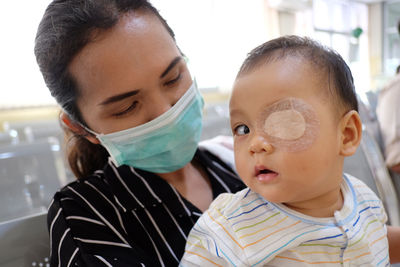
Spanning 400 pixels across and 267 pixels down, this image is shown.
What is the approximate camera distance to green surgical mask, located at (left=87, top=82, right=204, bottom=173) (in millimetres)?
856

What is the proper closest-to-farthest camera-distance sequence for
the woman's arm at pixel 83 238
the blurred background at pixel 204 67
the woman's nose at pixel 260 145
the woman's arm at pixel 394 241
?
the woman's nose at pixel 260 145 < the woman's arm at pixel 83 238 < the woman's arm at pixel 394 241 < the blurred background at pixel 204 67

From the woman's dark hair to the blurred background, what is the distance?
0.18 metres

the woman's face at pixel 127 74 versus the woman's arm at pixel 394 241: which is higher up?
the woman's face at pixel 127 74

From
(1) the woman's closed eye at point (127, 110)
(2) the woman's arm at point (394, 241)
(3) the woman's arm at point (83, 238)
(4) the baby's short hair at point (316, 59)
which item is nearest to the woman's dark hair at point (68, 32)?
(1) the woman's closed eye at point (127, 110)

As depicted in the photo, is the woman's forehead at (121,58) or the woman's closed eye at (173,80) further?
the woman's closed eye at (173,80)

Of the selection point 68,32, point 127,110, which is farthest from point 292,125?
point 68,32

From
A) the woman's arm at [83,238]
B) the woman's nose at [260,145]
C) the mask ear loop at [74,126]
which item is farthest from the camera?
the mask ear loop at [74,126]

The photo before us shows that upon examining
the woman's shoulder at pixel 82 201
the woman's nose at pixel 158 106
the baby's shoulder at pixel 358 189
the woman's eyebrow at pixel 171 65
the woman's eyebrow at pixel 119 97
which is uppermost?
the woman's eyebrow at pixel 171 65

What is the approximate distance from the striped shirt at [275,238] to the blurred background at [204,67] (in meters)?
0.33

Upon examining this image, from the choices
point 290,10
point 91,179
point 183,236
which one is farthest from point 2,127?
point 290,10

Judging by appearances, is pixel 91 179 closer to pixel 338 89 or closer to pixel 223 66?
pixel 338 89

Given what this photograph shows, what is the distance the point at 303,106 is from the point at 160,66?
1.29 feet

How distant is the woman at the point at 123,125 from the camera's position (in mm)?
749

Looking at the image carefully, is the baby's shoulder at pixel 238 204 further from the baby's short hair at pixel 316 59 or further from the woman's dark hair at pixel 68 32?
Result: the woman's dark hair at pixel 68 32
